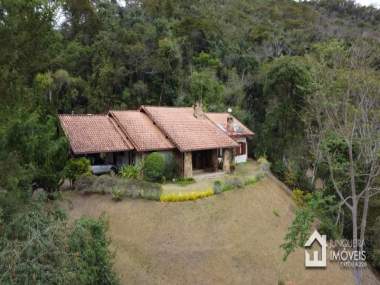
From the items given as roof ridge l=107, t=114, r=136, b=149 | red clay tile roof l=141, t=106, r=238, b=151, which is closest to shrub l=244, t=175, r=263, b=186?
red clay tile roof l=141, t=106, r=238, b=151

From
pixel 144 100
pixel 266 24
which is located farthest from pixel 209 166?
pixel 266 24

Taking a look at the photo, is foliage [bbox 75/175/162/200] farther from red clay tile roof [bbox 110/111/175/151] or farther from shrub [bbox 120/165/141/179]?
red clay tile roof [bbox 110/111/175/151]

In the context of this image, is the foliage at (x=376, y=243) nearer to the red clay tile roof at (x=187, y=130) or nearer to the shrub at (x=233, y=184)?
the shrub at (x=233, y=184)

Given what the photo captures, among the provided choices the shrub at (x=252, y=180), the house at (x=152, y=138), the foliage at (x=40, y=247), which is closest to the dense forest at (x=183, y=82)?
the foliage at (x=40, y=247)

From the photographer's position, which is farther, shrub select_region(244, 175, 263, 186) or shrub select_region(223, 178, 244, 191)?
shrub select_region(244, 175, 263, 186)

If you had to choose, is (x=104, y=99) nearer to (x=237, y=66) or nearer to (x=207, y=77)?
(x=207, y=77)

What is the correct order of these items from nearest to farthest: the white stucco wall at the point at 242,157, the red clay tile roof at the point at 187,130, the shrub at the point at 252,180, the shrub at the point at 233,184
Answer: the shrub at the point at 233,184
the red clay tile roof at the point at 187,130
the shrub at the point at 252,180
the white stucco wall at the point at 242,157

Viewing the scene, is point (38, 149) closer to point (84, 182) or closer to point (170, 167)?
point (84, 182)
